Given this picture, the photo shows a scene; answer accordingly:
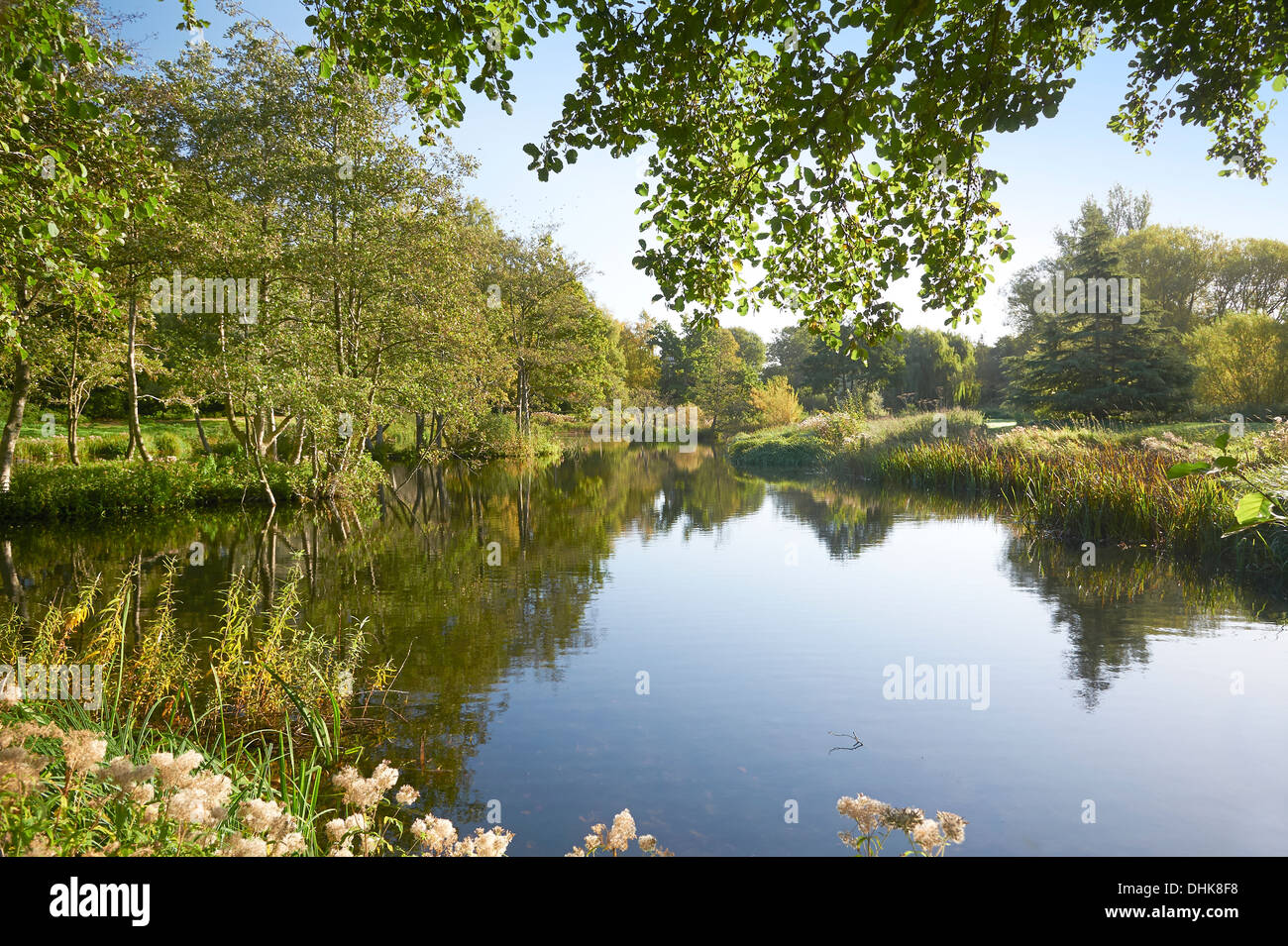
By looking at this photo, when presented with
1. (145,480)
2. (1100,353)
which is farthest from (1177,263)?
(145,480)

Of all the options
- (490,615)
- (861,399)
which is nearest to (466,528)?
(490,615)

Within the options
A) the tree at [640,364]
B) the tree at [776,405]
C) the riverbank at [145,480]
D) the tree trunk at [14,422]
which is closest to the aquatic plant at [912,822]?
the riverbank at [145,480]

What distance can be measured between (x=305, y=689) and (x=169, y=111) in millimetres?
15580

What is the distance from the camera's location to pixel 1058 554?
12133mm

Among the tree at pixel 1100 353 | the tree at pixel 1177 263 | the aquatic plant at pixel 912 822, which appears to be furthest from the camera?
the tree at pixel 1177 263

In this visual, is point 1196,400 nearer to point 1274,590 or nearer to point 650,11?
point 1274,590

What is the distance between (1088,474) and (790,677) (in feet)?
32.1

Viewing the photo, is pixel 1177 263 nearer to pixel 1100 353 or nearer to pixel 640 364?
pixel 1100 353

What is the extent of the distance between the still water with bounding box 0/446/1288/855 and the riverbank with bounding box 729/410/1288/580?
78cm

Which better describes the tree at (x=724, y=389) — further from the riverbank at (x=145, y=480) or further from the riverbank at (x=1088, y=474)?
the riverbank at (x=145, y=480)

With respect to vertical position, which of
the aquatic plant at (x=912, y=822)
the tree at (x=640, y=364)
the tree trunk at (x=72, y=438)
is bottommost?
the aquatic plant at (x=912, y=822)

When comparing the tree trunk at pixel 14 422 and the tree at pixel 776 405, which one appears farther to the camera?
the tree at pixel 776 405

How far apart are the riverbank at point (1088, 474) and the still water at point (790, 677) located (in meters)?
0.78

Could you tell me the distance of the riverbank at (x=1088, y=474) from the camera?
10.7 meters
